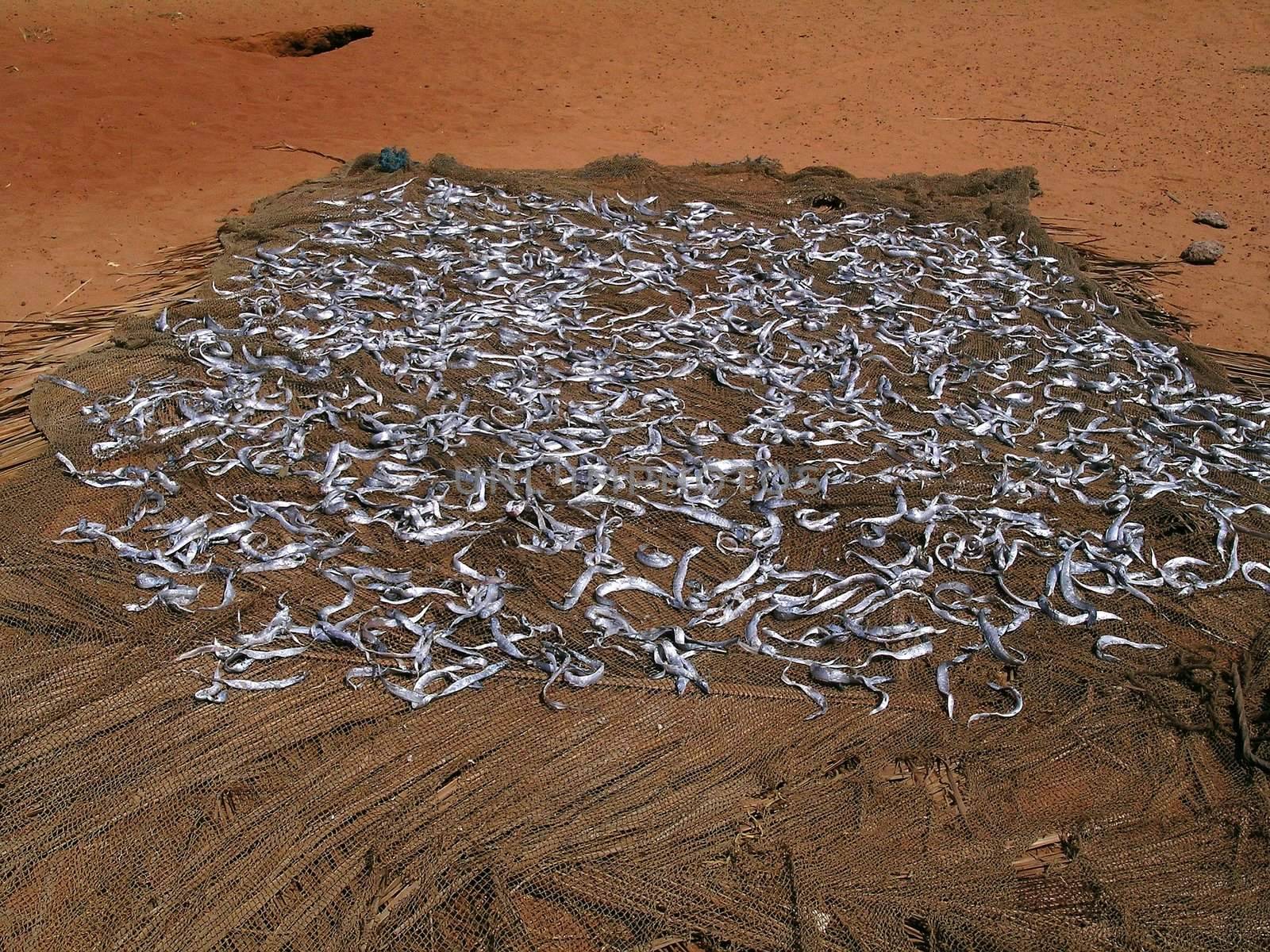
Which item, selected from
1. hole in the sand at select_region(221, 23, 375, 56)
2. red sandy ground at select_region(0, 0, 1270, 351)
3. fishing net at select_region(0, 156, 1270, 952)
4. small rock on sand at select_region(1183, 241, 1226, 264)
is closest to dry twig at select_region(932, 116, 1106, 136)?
red sandy ground at select_region(0, 0, 1270, 351)

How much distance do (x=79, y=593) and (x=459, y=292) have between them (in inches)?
74.1

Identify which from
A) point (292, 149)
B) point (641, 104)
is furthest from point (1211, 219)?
point (292, 149)

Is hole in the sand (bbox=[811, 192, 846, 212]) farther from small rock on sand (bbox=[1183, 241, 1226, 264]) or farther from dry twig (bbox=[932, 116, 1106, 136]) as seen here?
dry twig (bbox=[932, 116, 1106, 136])

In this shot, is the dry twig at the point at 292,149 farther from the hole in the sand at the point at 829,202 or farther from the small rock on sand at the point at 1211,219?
the small rock on sand at the point at 1211,219

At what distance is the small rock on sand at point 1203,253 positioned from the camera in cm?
451

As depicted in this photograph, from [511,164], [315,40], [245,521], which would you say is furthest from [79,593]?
[315,40]

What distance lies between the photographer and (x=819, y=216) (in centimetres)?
462

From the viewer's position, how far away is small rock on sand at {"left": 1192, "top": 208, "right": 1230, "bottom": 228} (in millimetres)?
5004

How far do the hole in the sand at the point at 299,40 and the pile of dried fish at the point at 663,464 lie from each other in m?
4.89

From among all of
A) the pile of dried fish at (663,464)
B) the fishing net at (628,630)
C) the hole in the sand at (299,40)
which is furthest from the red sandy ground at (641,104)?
the fishing net at (628,630)

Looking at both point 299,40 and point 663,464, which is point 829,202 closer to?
point 663,464

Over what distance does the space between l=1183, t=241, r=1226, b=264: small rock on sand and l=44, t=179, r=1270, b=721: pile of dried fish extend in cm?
102

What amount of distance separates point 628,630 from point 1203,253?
3845mm

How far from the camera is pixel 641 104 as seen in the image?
7.36 metres
